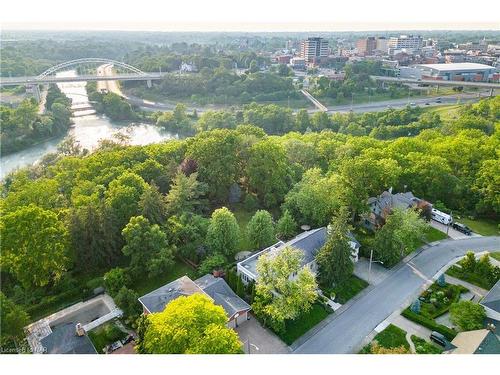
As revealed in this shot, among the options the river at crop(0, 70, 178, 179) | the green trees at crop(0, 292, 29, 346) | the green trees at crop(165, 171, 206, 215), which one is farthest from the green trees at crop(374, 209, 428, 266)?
the river at crop(0, 70, 178, 179)

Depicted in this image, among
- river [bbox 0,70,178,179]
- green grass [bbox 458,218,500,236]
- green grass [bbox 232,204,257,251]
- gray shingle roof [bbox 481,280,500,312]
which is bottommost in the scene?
river [bbox 0,70,178,179]

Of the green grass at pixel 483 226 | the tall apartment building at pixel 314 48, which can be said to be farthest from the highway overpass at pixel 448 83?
the green grass at pixel 483 226

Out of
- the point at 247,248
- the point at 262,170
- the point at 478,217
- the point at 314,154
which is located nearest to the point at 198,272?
the point at 247,248

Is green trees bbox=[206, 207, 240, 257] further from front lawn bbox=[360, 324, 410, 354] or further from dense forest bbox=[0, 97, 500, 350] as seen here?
front lawn bbox=[360, 324, 410, 354]

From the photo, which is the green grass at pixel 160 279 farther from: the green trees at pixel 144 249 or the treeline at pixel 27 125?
the treeline at pixel 27 125

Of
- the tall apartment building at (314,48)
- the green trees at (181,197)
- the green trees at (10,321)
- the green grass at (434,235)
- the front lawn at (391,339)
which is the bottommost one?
the green grass at (434,235)

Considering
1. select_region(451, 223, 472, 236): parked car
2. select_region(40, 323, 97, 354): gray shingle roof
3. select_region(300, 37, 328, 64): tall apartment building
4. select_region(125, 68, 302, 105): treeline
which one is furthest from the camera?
select_region(300, 37, 328, 64): tall apartment building
